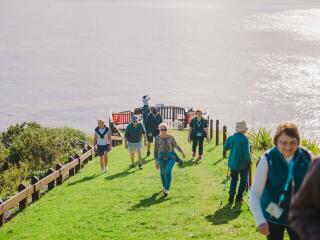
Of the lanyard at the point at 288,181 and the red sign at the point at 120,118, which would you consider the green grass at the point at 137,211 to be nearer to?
the lanyard at the point at 288,181

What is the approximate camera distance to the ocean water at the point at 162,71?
71125mm

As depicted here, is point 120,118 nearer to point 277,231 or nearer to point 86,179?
point 86,179

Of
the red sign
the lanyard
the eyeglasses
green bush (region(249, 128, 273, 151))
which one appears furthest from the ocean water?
the eyeglasses

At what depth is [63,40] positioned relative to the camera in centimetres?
13938

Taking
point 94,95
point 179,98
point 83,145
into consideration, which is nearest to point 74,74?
point 94,95

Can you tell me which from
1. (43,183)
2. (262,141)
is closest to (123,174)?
(43,183)

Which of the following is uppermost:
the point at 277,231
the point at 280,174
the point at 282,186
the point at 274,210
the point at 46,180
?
the point at 280,174

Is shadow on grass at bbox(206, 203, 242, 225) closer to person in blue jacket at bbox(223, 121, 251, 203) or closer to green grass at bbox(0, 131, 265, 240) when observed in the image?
green grass at bbox(0, 131, 265, 240)

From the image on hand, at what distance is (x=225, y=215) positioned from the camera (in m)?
11.5

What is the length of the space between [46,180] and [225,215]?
24.0 feet

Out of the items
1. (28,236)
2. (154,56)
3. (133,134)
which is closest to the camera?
(28,236)

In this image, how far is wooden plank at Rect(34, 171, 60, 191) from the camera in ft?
53.2

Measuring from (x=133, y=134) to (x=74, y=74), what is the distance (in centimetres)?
8205

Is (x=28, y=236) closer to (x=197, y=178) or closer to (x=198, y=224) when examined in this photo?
(x=198, y=224)
